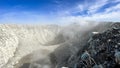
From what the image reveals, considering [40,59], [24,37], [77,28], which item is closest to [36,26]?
[24,37]

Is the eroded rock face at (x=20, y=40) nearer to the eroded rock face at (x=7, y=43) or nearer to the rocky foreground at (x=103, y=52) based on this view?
the eroded rock face at (x=7, y=43)

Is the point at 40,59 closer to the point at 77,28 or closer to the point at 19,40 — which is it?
the point at 19,40

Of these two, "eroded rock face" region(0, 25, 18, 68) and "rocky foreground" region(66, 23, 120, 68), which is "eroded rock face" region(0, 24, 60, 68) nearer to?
"eroded rock face" region(0, 25, 18, 68)

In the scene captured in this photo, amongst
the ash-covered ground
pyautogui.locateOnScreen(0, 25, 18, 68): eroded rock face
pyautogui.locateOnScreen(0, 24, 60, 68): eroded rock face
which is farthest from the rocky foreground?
pyautogui.locateOnScreen(0, 25, 18, 68): eroded rock face

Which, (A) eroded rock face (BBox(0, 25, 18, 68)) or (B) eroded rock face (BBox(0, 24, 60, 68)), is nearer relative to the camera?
(A) eroded rock face (BBox(0, 25, 18, 68))

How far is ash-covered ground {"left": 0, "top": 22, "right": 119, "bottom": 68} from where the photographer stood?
29741 millimetres

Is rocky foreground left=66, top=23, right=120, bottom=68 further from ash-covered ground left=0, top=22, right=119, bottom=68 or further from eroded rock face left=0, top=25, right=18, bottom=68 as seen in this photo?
eroded rock face left=0, top=25, right=18, bottom=68

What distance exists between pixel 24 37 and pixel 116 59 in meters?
50.1

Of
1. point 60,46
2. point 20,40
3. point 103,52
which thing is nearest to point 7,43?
point 20,40

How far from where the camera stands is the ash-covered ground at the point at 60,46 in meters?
29.7

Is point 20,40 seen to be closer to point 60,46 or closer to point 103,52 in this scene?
point 60,46

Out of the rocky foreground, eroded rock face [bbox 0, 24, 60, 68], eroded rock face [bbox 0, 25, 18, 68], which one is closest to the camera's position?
the rocky foreground

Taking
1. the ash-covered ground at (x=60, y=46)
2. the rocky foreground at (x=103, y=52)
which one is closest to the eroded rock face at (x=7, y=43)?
the ash-covered ground at (x=60, y=46)

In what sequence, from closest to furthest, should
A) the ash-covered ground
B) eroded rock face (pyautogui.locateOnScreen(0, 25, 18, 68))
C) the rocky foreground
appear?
the rocky foreground
the ash-covered ground
eroded rock face (pyautogui.locateOnScreen(0, 25, 18, 68))
